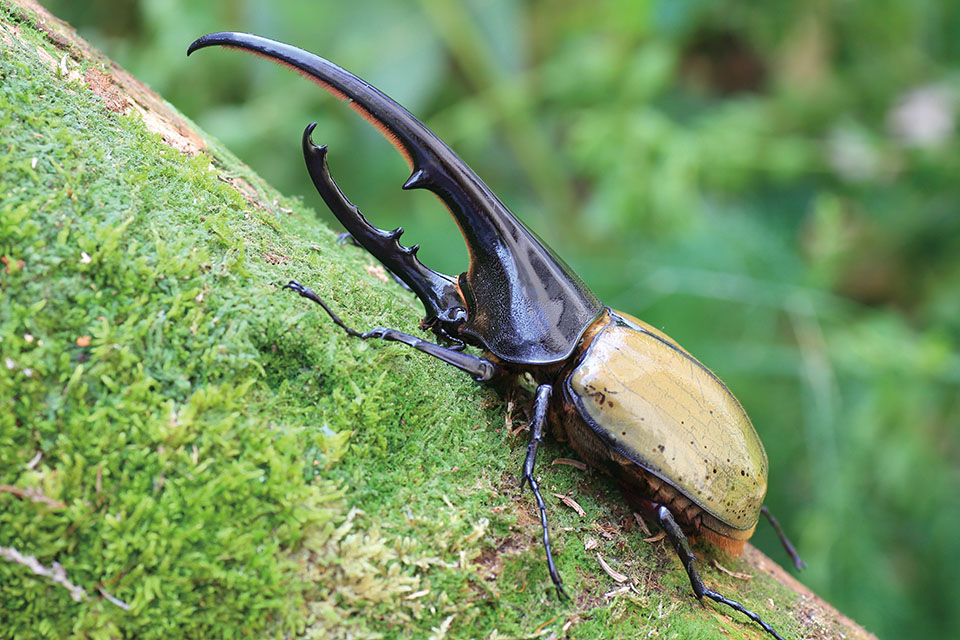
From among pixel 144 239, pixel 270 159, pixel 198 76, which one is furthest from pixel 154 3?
pixel 144 239

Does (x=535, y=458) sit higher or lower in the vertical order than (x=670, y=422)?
lower

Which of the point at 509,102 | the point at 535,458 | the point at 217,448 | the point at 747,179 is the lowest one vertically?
the point at 217,448

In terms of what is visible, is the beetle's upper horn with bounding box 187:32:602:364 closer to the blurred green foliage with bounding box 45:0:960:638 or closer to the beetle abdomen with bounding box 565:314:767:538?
the beetle abdomen with bounding box 565:314:767:538

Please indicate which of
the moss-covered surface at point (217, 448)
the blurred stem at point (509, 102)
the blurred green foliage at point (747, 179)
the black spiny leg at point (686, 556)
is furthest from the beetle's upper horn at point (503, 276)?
the blurred stem at point (509, 102)

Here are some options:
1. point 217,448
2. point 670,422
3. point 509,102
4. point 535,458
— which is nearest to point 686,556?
point 670,422

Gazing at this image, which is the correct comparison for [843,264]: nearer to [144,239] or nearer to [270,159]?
[270,159]

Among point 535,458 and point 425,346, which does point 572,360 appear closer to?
point 535,458

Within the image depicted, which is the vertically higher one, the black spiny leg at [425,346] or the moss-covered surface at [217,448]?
the black spiny leg at [425,346]

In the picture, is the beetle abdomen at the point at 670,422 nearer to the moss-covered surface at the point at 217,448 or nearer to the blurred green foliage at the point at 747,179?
the moss-covered surface at the point at 217,448
